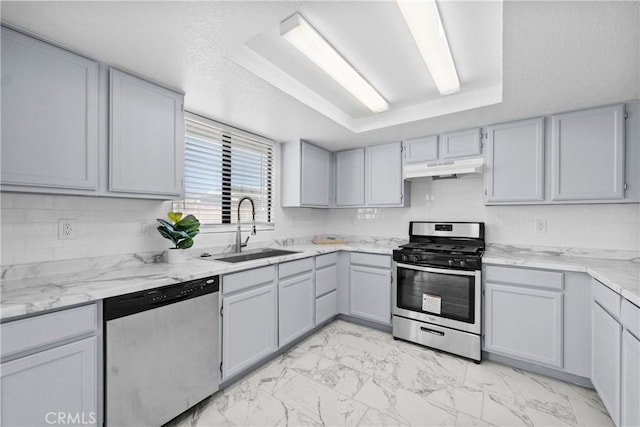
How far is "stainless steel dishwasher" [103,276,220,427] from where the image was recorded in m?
1.49

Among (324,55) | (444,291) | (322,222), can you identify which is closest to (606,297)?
(444,291)

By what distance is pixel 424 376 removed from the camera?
7.54 ft

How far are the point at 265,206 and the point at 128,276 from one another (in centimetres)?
180

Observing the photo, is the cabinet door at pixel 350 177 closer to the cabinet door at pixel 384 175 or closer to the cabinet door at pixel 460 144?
the cabinet door at pixel 384 175

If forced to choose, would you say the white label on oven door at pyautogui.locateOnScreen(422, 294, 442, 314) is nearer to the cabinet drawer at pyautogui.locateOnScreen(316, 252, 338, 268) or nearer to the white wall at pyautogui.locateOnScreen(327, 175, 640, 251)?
the white wall at pyautogui.locateOnScreen(327, 175, 640, 251)

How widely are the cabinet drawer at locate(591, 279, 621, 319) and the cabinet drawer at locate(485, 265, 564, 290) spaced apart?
214 mm

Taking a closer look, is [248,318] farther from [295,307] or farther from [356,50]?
[356,50]

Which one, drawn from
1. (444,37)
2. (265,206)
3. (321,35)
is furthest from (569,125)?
(265,206)

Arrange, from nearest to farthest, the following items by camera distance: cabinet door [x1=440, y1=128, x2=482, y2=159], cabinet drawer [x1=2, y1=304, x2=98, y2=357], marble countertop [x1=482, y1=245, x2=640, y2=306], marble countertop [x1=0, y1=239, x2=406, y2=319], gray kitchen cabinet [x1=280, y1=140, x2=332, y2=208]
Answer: cabinet drawer [x1=2, y1=304, x2=98, y2=357] → marble countertop [x1=0, y1=239, x2=406, y2=319] → marble countertop [x1=482, y1=245, x2=640, y2=306] → cabinet door [x1=440, y1=128, x2=482, y2=159] → gray kitchen cabinet [x1=280, y1=140, x2=332, y2=208]

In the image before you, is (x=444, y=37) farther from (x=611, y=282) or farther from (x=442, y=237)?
(x=442, y=237)

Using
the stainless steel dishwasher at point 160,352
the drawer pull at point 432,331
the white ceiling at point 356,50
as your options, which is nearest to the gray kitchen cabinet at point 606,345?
the drawer pull at point 432,331

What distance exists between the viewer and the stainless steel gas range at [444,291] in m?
2.55

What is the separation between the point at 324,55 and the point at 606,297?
7.79ft

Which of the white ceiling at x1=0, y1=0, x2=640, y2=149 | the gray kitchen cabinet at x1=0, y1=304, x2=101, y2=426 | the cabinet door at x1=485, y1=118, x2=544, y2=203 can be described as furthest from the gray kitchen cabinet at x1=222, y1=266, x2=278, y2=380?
the cabinet door at x1=485, y1=118, x2=544, y2=203
